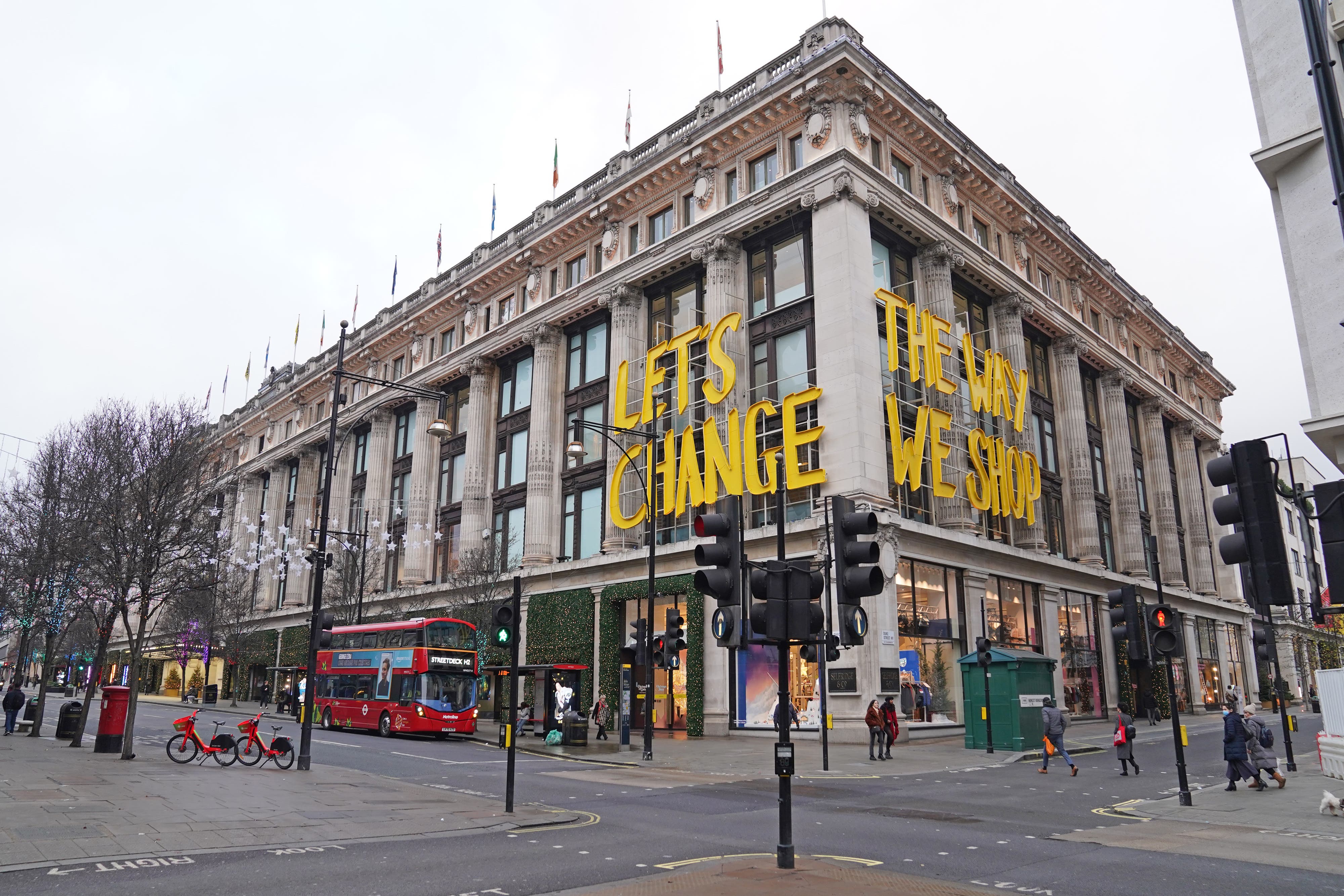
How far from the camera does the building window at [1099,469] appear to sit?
2031 inches

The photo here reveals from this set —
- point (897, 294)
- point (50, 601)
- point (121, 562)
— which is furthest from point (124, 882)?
point (897, 294)

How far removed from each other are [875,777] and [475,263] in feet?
139

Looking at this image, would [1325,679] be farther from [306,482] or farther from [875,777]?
[306,482]

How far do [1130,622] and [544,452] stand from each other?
3370cm

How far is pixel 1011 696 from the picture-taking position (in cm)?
2784

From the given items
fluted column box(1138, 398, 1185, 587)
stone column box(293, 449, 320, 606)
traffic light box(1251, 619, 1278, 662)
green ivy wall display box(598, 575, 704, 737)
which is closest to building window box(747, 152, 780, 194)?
green ivy wall display box(598, 575, 704, 737)

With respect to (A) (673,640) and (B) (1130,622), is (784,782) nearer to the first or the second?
(B) (1130,622)

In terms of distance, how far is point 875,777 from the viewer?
71.7ft

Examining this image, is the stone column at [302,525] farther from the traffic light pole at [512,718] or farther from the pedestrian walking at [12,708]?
the traffic light pole at [512,718]

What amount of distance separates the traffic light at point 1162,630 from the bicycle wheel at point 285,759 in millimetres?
18506

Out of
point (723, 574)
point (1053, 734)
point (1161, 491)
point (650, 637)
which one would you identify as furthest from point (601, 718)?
point (1161, 491)

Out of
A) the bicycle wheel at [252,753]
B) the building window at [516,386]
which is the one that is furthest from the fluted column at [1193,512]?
the bicycle wheel at [252,753]

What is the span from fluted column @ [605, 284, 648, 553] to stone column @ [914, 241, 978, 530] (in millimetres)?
12293

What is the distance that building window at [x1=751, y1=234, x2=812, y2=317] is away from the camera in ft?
122
